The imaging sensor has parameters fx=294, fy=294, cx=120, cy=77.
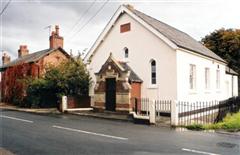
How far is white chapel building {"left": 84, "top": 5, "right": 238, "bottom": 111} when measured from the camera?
20.0 m

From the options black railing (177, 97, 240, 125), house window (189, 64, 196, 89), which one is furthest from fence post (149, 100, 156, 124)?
house window (189, 64, 196, 89)

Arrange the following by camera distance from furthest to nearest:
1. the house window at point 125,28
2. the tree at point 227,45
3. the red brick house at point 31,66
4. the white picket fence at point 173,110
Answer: the tree at point 227,45, the red brick house at point 31,66, the house window at point 125,28, the white picket fence at point 173,110

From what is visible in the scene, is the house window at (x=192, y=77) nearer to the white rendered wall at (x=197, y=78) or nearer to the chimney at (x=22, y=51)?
the white rendered wall at (x=197, y=78)

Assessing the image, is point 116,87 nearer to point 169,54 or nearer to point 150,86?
point 150,86

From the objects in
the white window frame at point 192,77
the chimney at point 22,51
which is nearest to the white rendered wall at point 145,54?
the white window frame at point 192,77

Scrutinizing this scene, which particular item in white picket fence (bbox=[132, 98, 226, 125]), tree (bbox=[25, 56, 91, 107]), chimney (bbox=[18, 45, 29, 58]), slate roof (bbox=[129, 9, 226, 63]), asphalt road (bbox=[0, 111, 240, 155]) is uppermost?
chimney (bbox=[18, 45, 29, 58])

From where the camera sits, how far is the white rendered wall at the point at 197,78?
19969 millimetres

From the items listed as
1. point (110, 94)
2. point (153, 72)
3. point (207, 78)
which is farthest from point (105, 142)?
point (207, 78)

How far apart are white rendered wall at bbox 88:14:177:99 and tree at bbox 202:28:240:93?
85.8 feet

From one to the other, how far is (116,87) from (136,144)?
1103 cm

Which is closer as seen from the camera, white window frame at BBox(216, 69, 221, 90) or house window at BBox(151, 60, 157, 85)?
house window at BBox(151, 60, 157, 85)

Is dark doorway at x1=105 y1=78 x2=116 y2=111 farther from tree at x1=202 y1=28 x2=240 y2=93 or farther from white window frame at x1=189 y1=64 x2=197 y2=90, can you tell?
tree at x1=202 y1=28 x2=240 y2=93

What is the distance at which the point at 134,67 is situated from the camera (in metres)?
22.2

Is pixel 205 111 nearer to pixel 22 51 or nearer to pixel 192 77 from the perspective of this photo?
pixel 192 77
